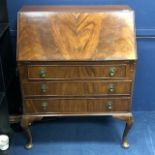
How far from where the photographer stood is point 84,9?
1.90 m

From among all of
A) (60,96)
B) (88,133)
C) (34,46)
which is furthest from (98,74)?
(88,133)

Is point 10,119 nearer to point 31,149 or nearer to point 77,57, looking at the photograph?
point 31,149

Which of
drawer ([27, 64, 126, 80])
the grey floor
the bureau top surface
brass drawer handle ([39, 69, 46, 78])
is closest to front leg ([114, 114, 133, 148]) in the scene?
the grey floor

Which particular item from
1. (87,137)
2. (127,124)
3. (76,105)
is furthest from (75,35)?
(87,137)

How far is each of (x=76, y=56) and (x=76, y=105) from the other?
1.18 feet

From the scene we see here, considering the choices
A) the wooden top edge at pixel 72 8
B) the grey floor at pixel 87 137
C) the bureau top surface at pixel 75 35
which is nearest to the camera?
the bureau top surface at pixel 75 35

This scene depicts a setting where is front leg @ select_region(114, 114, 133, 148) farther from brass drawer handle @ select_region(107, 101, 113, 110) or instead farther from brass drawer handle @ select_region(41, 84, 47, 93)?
brass drawer handle @ select_region(41, 84, 47, 93)

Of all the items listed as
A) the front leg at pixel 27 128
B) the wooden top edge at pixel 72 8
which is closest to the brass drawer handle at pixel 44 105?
the front leg at pixel 27 128

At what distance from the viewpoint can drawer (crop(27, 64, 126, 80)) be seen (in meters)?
1.77

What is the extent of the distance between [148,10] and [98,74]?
2.27 feet

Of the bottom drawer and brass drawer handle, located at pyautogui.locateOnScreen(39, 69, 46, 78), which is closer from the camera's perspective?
brass drawer handle, located at pyautogui.locateOnScreen(39, 69, 46, 78)

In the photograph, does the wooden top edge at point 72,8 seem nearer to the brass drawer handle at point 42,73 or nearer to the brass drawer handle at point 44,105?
the brass drawer handle at point 42,73

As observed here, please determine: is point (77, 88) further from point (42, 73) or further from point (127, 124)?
point (127, 124)

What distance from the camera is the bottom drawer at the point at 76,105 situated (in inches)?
74.6
